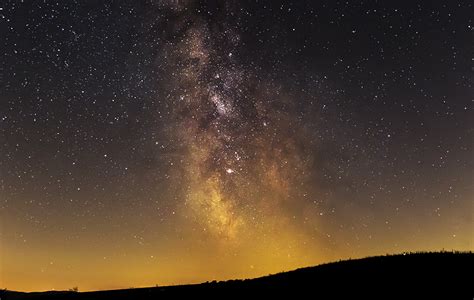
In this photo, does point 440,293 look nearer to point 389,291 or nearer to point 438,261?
point 389,291

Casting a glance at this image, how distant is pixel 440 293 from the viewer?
15.3m

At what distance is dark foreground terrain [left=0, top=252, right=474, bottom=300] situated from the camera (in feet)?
53.3

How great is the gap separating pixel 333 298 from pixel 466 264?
652 cm

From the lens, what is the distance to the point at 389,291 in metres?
16.3

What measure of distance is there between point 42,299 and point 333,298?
15.1 meters

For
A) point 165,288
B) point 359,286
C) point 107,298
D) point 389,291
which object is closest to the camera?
point 389,291

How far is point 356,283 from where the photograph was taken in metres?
18.4

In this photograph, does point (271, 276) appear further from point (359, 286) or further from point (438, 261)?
point (438, 261)

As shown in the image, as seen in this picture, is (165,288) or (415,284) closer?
(415,284)

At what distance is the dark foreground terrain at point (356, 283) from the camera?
16.2m

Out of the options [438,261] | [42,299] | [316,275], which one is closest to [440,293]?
[438,261]

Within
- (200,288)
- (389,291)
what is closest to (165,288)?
(200,288)

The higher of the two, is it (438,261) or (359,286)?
(438,261)

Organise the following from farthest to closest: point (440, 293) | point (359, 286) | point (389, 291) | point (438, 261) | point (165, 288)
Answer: point (165, 288)
point (438, 261)
point (359, 286)
point (389, 291)
point (440, 293)
